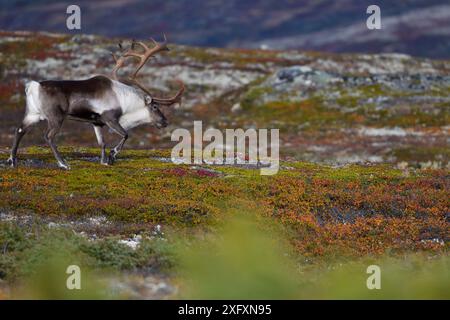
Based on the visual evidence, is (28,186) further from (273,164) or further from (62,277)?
(62,277)

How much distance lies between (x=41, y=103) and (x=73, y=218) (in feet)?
18.3

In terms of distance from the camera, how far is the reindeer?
69.2 feet

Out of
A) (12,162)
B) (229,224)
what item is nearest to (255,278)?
(229,224)

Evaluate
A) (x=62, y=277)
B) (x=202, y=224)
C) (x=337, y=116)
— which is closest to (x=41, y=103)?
(x=202, y=224)

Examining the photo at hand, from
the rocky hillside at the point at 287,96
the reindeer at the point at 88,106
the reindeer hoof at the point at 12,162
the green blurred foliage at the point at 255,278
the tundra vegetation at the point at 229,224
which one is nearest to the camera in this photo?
the green blurred foliage at the point at 255,278

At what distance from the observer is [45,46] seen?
90938mm

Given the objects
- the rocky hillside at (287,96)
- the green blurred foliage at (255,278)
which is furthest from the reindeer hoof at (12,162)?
the rocky hillside at (287,96)

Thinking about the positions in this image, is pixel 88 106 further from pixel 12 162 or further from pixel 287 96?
pixel 287 96

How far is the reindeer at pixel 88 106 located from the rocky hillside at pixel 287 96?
1665 centimetres

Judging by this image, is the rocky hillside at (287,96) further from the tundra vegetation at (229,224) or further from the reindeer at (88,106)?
the reindeer at (88,106)

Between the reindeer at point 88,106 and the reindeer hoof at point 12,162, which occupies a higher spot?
the reindeer at point 88,106

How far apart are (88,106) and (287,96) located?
5056 centimetres

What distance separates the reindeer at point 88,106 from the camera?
21.1 metres

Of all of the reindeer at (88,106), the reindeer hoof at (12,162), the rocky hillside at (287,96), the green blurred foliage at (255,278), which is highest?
the rocky hillside at (287,96)
